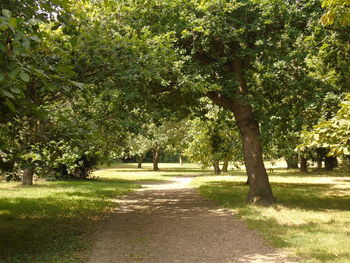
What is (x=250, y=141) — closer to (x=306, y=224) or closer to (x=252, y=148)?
(x=252, y=148)

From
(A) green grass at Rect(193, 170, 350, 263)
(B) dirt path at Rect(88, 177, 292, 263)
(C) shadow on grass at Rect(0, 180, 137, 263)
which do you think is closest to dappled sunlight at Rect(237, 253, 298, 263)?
(B) dirt path at Rect(88, 177, 292, 263)

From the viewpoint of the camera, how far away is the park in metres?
6.67

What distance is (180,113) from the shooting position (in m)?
14.4

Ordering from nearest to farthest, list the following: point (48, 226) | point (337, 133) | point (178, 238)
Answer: point (337, 133)
point (178, 238)
point (48, 226)

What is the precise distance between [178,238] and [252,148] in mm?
6126

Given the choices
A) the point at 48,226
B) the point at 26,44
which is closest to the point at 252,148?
the point at 48,226

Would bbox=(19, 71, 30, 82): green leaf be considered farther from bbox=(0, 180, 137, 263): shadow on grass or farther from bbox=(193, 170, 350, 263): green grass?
bbox=(193, 170, 350, 263): green grass

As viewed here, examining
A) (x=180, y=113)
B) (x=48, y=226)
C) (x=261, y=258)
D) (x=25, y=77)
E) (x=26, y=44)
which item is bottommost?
(x=261, y=258)

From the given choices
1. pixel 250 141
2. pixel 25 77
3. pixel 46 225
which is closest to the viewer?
pixel 25 77

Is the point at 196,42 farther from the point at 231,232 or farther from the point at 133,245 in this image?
the point at 133,245

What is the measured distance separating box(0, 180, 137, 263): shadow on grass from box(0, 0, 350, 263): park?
4cm

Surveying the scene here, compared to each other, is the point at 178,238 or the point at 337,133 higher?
the point at 337,133

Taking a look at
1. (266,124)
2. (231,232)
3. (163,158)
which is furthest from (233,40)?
(163,158)

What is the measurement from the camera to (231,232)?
873cm
